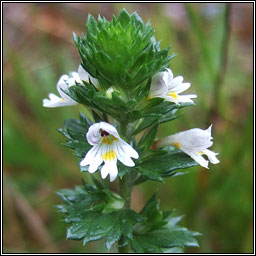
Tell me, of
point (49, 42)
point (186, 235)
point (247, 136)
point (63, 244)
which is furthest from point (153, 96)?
point (49, 42)

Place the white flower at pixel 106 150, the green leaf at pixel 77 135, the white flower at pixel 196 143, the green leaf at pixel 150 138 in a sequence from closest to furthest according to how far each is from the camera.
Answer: the white flower at pixel 106 150
the green leaf at pixel 77 135
the white flower at pixel 196 143
the green leaf at pixel 150 138

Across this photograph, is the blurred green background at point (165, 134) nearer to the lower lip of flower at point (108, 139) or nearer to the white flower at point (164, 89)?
the white flower at point (164, 89)

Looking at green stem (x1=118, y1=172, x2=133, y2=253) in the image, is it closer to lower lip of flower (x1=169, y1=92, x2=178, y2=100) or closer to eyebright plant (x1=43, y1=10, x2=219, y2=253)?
eyebright plant (x1=43, y1=10, x2=219, y2=253)

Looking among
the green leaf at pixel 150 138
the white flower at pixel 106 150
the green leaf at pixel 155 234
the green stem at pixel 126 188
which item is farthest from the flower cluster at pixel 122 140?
the green leaf at pixel 155 234

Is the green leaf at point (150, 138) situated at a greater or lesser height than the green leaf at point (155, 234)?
greater

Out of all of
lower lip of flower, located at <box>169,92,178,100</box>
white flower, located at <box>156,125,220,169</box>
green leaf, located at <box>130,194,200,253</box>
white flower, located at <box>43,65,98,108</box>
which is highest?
white flower, located at <box>43,65,98,108</box>

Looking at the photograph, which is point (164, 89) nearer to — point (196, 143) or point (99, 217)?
point (196, 143)

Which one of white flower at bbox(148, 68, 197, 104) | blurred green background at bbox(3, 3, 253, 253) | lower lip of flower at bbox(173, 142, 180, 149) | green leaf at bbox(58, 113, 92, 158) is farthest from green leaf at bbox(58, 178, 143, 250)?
blurred green background at bbox(3, 3, 253, 253)
